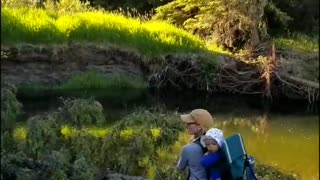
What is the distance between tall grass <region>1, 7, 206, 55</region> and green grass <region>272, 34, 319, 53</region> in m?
3.10

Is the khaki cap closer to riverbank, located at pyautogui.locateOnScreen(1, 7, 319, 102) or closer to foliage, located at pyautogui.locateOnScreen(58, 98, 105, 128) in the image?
foliage, located at pyautogui.locateOnScreen(58, 98, 105, 128)

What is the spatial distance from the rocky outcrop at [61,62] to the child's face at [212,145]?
459 inches

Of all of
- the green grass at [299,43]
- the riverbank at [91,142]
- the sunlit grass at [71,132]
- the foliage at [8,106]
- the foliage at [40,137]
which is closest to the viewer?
the foliage at [8,106]

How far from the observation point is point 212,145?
15.0ft

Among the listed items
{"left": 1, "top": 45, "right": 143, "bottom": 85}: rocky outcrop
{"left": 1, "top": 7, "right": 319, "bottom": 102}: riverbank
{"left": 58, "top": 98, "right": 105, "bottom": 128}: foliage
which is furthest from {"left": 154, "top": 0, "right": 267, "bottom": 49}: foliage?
{"left": 58, "top": 98, "right": 105, "bottom": 128}: foliage

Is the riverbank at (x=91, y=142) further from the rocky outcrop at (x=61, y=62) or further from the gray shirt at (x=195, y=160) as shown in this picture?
the rocky outcrop at (x=61, y=62)

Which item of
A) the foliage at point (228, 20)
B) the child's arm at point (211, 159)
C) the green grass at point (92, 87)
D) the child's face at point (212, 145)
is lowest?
the green grass at point (92, 87)

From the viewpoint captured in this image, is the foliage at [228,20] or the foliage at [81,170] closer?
the foliage at [81,170]

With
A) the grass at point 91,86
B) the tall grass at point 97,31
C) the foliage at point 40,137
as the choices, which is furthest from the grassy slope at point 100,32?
the foliage at point 40,137

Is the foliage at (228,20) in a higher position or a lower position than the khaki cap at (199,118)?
higher

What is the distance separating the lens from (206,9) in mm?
19703

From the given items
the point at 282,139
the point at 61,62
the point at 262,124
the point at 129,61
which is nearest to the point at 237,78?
the point at 129,61

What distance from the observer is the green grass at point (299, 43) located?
19.7 meters

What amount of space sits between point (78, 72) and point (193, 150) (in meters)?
12.8
